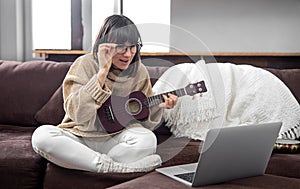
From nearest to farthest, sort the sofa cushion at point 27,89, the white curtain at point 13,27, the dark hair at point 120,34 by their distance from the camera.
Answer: the dark hair at point 120,34 < the sofa cushion at point 27,89 < the white curtain at point 13,27

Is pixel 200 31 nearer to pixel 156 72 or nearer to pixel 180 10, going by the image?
pixel 180 10

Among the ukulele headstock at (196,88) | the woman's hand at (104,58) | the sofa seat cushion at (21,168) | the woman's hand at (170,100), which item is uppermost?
the woman's hand at (104,58)

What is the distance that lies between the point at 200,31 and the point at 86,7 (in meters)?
0.82

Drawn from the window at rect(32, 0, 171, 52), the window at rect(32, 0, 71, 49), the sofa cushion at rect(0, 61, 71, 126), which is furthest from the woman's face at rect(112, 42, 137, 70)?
the window at rect(32, 0, 71, 49)

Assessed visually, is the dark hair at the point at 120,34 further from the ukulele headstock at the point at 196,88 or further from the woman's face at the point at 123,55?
the ukulele headstock at the point at 196,88

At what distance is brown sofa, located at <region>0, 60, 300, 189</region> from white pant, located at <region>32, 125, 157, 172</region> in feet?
0.14

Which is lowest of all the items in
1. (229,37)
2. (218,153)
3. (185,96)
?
(218,153)

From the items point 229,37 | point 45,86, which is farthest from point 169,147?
point 229,37

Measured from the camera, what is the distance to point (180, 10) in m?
2.73

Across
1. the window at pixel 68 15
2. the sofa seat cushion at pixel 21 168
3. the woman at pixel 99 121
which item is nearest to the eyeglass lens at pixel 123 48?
the woman at pixel 99 121

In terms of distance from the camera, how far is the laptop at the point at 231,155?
1293mm

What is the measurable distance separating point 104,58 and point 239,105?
690mm

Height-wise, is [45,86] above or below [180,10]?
below

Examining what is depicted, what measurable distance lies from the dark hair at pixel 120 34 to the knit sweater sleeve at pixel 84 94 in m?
0.07
